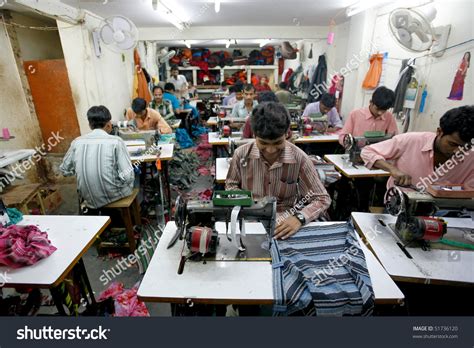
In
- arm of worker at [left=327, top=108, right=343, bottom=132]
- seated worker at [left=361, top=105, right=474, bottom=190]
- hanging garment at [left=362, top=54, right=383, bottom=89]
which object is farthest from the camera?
hanging garment at [left=362, top=54, right=383, bottom=89]

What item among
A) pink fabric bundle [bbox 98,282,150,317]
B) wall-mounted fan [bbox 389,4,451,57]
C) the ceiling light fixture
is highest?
the ceiling light fixture

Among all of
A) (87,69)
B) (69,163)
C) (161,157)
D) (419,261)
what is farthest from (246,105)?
(419,261)

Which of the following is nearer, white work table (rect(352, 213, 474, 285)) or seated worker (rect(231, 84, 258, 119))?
white work table (rect(352, 213, 474, 285))

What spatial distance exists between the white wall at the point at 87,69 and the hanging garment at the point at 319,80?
191 inches

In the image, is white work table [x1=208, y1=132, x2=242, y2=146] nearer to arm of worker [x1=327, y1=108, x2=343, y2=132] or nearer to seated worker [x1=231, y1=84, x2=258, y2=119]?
seated worker [x1=231, y1=84, x2=258, y2=119]

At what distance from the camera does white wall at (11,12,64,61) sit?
4.44 m

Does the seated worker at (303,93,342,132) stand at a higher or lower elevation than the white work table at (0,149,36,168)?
higher

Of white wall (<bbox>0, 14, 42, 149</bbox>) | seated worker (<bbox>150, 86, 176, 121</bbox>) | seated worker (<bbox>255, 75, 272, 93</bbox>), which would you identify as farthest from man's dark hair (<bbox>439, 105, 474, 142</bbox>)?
seated worker (<bbox>255, 75, 272, 93</bbox>)

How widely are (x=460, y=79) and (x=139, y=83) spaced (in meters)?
6.12

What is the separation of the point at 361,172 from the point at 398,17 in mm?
1697

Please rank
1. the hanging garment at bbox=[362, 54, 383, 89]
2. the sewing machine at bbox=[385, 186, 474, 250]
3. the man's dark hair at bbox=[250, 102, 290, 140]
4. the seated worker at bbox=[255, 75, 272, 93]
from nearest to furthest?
the sewing machine at bbox=[385, 186, 474, 250]
the man's dark hair at bbox=[250, 102, 290, 140]
the hanging garment at bbox=[362, 54, 383, 89]
the seated worker at bbox=[255, 75, 272, 93]

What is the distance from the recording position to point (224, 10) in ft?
16.1

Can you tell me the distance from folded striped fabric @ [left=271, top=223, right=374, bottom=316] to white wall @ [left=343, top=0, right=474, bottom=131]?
300 centimetres

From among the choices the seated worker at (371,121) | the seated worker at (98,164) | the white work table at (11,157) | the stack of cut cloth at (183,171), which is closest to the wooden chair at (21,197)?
the white work table at (11,157)
